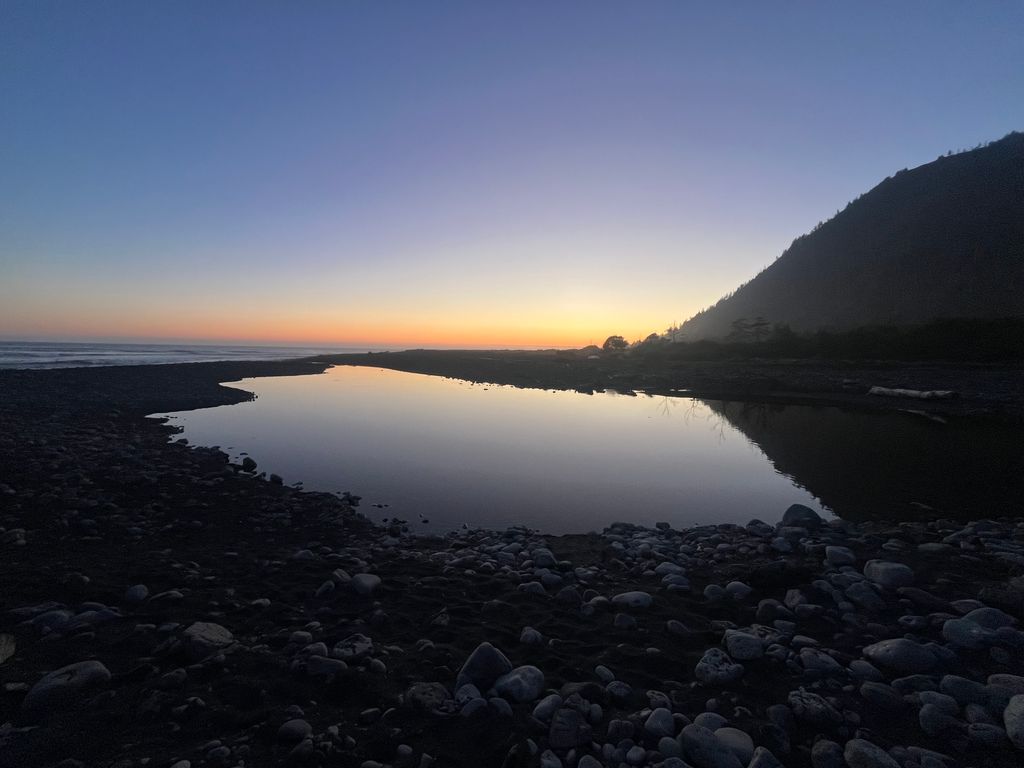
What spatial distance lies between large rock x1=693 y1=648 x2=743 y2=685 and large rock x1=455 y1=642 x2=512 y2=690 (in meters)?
1.83

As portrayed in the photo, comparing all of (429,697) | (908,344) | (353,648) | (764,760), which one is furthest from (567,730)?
(908,344)

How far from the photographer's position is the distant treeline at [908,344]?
4859 centimetres

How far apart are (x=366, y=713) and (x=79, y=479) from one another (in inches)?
414

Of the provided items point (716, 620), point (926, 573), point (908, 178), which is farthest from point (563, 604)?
point (908, 178)

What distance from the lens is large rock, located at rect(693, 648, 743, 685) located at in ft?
14.3

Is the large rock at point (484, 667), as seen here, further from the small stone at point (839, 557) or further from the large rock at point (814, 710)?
the small stone at point (839, 557)

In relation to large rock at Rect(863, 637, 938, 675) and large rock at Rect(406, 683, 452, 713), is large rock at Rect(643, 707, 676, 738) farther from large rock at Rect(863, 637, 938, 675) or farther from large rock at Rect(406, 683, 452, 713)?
large rock at Rect(863, 637, 938, 675)

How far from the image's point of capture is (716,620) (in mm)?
5523

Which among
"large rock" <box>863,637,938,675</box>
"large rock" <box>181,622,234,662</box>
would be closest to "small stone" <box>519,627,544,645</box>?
"large rock" <box>181,622,234,662</box>

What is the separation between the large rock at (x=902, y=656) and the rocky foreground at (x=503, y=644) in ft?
0.08

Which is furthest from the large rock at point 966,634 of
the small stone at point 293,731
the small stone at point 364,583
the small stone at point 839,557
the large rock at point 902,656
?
the small stone at point 364,583

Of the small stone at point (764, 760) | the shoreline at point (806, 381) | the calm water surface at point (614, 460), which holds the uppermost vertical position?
the shoreline at point (806, 381)

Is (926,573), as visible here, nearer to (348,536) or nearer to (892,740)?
(892,740)

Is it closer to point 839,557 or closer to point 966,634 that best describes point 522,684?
point 966,634
